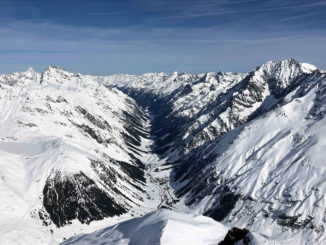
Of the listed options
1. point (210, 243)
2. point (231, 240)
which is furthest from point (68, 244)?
point (231, 240)

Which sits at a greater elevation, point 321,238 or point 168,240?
point 168,240

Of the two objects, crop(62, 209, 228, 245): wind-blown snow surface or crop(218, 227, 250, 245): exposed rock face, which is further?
crop(62, 209, 228, 245): wind-blown snow surface

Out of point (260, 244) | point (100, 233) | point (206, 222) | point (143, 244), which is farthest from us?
point (100, 233)

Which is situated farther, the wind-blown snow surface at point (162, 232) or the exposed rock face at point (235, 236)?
the wind-blown snow surface at point (162, 232)

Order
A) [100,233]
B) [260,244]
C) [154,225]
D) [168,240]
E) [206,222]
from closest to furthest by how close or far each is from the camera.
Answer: [260,244]
[168,240]
[154,225]
[206,222]
[100,233]

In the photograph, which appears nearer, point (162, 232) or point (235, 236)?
point (235, 236)

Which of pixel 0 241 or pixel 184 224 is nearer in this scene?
pixel 184 224

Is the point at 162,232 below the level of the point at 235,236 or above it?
below

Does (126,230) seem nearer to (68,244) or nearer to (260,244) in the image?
(68,244)
